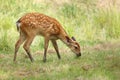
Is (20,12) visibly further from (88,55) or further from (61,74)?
(61,74)

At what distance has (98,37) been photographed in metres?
14.2

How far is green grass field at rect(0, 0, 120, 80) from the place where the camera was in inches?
340

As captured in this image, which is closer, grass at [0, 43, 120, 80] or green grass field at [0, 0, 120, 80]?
grass at [0, 43, 120, 80]

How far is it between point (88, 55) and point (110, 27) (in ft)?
13.4

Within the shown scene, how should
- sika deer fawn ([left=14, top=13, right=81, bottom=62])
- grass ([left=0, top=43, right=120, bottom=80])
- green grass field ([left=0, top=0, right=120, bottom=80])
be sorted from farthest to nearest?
sika deer fawn ([left=14, top=13, right=81, bottom=62]) → green grass field ([left=0, top=0, right=120, bottom=80]) → grass ([left=0, top=43, right=120, bottom=80])

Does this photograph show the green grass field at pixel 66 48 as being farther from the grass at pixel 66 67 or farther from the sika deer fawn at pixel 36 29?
the sika deer fawn at pixel 36 29

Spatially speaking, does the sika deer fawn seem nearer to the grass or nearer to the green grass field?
the grass

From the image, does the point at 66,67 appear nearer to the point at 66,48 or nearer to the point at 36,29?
the point at 36,29

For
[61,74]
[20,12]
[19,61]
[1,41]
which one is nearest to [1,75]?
[61,74]

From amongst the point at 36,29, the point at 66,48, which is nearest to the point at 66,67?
the point at 36,29

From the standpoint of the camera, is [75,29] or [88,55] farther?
[75,29]

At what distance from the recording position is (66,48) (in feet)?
39.8

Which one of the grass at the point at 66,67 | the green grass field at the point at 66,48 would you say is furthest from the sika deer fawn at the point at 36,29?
the green grass field at the point at 66,48

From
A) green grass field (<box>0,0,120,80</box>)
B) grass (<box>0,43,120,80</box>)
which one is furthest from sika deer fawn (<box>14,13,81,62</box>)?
green grass field (<box>0,0,120,80</box>)
